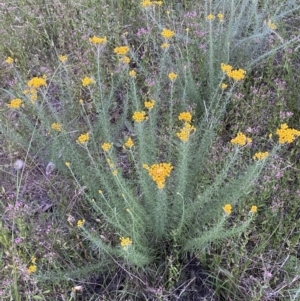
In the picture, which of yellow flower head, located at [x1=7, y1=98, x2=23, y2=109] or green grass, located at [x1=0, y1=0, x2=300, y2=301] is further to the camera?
yellow flower head, located at [x1=7, y1=98, x2=23, y2=109]

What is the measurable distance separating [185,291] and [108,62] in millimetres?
1816

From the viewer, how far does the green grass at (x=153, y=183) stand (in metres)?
2.05

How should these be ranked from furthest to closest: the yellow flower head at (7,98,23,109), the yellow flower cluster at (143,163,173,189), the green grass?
the yellow flower head at (7,98,23,109) < the green grass < the yellow flower cluster at (143,163,173,189)

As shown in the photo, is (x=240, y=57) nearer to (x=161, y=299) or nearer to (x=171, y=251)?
(x=171, y=251)

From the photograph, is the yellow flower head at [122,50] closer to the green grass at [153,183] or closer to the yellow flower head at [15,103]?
the green grass at [153,183]

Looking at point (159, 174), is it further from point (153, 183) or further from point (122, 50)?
point (122, 50)

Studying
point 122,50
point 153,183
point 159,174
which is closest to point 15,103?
point 122,50

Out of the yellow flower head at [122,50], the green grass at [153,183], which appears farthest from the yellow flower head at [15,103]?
the yellow flower head at [122,50]

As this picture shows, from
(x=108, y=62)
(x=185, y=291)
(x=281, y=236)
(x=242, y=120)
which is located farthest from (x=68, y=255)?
(x=108, y=62)

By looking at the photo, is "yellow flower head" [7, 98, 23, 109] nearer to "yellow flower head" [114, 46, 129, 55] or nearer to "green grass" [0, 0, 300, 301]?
"green grass" [0, 0, 300, 301]

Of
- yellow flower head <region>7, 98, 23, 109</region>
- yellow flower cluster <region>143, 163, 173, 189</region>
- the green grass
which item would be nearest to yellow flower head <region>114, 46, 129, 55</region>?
the green grass

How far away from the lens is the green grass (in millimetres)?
2047

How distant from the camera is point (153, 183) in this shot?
211cm

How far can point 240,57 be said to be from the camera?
9.62ft
